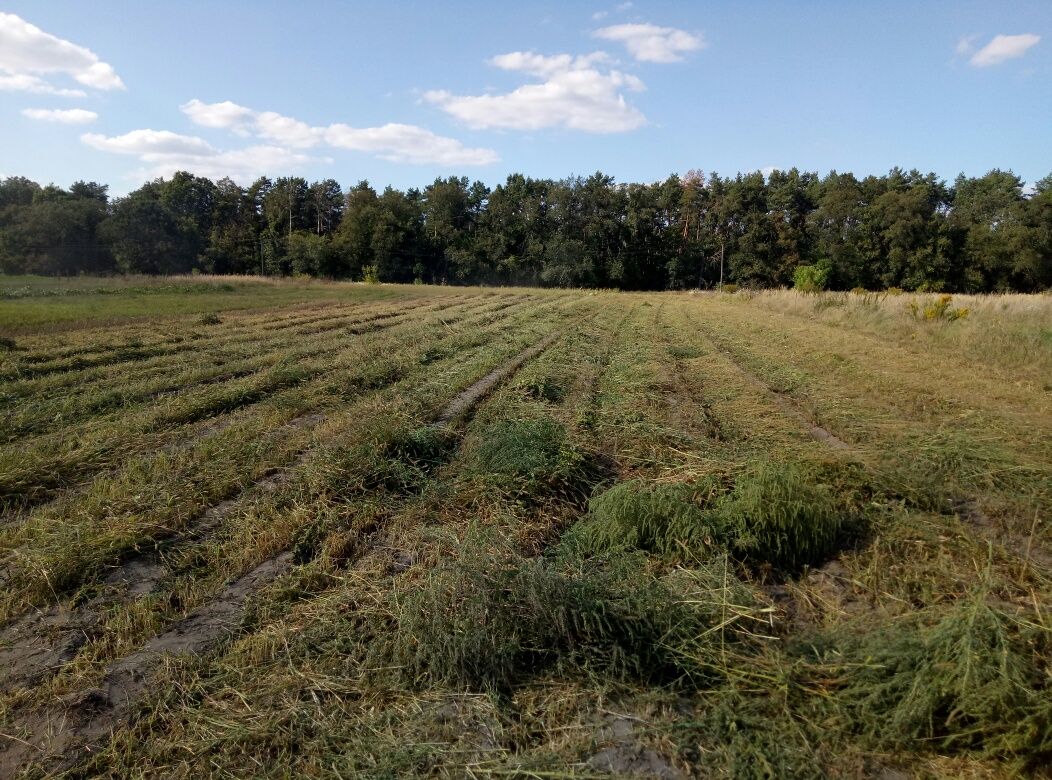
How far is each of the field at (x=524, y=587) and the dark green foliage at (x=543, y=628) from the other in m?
0.02

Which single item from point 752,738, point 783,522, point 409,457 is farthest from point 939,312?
point 752,738

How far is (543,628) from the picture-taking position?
317 centimetres

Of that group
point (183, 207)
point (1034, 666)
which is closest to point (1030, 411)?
point (1034, 666)

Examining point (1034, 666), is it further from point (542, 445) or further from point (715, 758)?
point (542, 445)

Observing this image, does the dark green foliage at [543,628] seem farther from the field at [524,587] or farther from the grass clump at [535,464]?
the grass clump at [535,464]

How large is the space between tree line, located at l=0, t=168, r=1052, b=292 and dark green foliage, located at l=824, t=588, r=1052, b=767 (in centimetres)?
6195

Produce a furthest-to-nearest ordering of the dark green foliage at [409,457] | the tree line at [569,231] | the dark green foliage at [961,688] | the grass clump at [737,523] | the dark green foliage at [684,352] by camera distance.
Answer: the tree line at [569,231] < the dark green foliage at [684,352] < the dark green foliage at [409,457] < the grass clump at [737,523] < the dark green foliage at [961,688]

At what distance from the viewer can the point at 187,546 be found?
14.7ft

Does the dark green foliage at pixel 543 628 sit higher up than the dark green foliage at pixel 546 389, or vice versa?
the dark green foliage at pixel 546 389

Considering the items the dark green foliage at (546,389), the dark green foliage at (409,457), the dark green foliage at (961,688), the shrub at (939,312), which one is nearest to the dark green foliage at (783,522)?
the dark green foliage at (961,688)

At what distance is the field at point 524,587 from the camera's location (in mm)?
2594

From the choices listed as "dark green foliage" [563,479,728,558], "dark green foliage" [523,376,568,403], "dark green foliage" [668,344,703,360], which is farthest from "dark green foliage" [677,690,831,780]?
"dark green foliage" [668,344,703,360]

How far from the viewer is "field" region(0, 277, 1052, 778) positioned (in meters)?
2.59

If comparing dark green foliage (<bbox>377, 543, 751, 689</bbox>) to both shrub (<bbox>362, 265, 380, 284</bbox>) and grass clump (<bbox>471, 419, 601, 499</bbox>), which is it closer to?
grass clump (<bbox>471, 419, 601, 499</bbox>)
